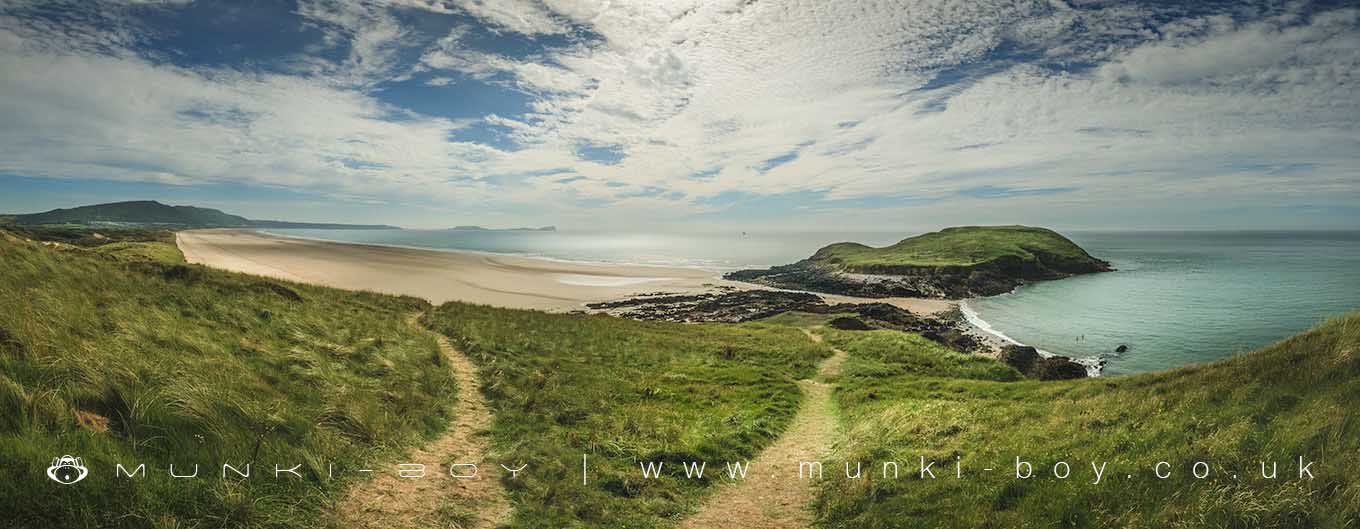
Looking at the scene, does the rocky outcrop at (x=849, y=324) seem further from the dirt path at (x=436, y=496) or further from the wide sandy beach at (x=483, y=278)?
the dirt path at (x=436, y=496)

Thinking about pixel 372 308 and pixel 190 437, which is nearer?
pixel 190 437

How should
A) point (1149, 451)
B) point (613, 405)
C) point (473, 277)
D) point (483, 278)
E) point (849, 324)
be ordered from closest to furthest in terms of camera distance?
point (1149, 451) < point (613, 405) < point (849, 324) < point (483, 278) < point (473, 277)

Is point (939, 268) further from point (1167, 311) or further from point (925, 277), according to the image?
point (1167, 311)

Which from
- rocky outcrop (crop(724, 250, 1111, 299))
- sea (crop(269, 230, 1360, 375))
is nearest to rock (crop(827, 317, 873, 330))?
sea (crop(269, 230, 1360, 375))

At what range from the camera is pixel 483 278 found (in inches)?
3706

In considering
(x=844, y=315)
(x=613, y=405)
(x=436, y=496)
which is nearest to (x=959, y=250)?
(x=844, y=315)

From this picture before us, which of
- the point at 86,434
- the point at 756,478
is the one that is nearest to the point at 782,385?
the point at 756,478

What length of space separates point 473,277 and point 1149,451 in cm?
9782

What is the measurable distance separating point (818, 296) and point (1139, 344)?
4336 cm

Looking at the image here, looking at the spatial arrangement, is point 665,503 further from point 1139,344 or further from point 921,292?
point 921,292

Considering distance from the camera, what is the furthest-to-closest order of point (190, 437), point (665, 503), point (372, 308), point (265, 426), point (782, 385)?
point (372, 308), point (782, 385), point (665, 503), point (265, 426), point (190, 437)

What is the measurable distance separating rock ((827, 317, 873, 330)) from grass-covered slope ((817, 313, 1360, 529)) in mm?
36623

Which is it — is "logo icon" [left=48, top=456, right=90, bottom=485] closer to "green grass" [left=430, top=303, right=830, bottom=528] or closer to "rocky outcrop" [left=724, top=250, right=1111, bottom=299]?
"green grass" [left=430, top=303, right=830, bottom=528]

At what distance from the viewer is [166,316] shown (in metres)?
14.2
